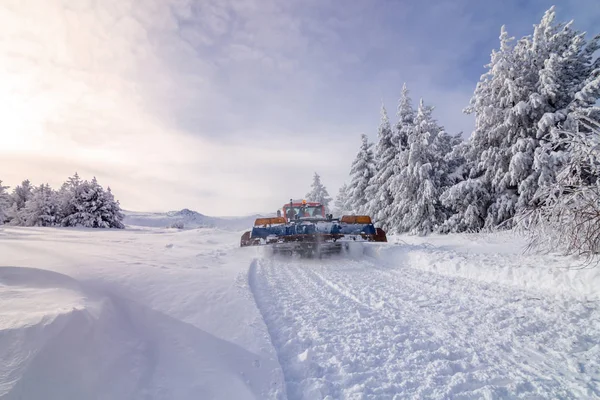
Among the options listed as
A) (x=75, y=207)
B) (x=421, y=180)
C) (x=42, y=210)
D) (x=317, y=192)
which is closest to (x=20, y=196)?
(x=42, y=210)

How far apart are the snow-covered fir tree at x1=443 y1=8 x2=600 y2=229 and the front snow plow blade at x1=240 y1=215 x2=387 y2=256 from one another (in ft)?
23.3

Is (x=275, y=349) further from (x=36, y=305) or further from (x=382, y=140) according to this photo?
(x=382, y=140)

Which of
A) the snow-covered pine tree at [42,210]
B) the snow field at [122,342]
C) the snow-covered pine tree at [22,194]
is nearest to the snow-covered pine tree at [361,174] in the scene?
the snow field at [122,342]

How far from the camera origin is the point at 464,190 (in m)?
15.0

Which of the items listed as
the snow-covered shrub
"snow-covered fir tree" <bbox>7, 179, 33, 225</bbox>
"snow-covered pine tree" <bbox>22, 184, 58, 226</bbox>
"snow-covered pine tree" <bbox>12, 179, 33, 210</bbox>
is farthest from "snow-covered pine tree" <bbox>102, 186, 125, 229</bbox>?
the snow-covered shrub

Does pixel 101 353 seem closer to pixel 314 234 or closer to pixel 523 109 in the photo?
pixel 314 234

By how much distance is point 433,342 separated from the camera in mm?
3162

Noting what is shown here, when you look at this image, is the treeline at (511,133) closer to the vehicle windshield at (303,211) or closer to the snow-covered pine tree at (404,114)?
the snow-covered pine tree at (404,114)

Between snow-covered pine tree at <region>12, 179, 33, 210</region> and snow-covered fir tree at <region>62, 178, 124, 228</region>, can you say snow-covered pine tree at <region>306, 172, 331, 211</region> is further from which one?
snow-covered pine tree at <region>12, 179, 33, 210</region>

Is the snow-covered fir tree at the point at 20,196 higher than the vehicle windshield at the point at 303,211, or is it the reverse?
the snow-covered fir tree at the point at 20,196

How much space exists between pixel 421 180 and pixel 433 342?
1672 cm

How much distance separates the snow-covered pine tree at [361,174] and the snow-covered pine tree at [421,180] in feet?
22.5

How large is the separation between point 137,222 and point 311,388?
81.9m

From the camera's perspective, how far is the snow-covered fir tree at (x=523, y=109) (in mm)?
12844
